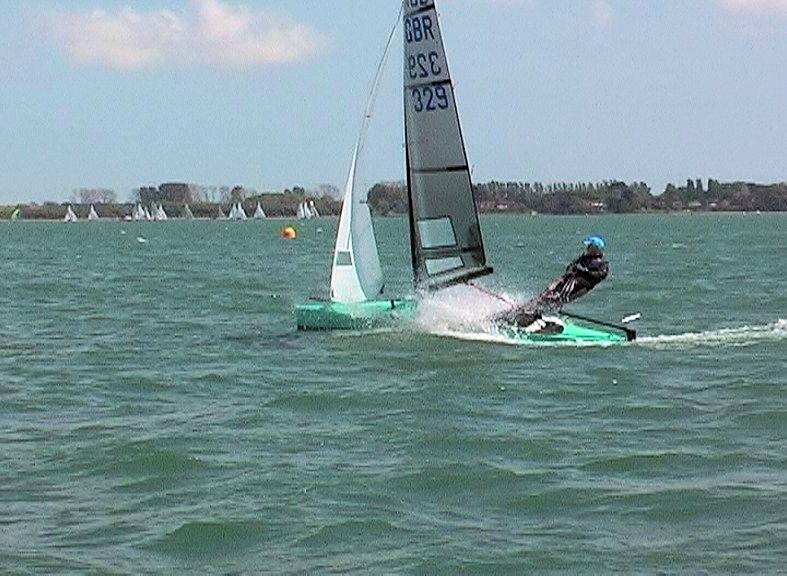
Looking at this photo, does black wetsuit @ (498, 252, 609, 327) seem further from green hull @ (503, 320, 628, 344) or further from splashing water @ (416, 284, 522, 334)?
splashing water @ (416, 284, 522, 334)

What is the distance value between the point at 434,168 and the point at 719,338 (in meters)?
4.62

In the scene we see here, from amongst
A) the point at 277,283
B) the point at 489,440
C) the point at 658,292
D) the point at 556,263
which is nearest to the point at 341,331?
the point at 489,440

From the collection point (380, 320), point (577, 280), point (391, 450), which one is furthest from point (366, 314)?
point (391, 450)

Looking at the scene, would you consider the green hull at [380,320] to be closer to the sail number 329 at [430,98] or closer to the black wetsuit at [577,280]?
the black wetsuit at [577,280]

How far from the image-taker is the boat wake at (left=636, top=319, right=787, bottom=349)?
19.3m

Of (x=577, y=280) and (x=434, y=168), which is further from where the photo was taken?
(x=434, y=168)

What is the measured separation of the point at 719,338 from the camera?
19891mm

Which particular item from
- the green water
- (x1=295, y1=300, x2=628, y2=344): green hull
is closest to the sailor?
(x1=295, y1=300, x2=628, y2=344): green hull

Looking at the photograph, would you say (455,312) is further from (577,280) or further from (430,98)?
(430,98)

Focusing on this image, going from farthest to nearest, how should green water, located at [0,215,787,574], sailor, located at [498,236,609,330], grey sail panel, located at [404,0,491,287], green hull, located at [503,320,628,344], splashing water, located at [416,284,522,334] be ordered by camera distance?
splashing water, located at [416,284,522,334] < grey sail panel, located at [404,0,491,287] < green hull, located at [503,320,628,344] < sailor, located at [498,236,609,330] < green water, located at [0,215,787,574]

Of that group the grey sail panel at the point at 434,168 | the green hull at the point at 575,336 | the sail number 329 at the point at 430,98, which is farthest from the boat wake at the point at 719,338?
the sail number 329 at the point at 430,98

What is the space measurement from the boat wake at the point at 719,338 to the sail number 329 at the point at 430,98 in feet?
13.8

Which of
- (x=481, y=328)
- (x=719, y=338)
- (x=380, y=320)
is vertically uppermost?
(x=380, y=320)

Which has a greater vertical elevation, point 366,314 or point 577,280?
point 577,280
